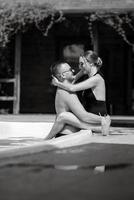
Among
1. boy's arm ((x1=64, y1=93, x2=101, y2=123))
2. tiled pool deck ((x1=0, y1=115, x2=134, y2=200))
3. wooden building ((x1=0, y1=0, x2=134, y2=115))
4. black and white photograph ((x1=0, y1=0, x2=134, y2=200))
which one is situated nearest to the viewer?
tiled pool deck ((x1=0, y1=115, x2=134, y2=200))

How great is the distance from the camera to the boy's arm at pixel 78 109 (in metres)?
5.07

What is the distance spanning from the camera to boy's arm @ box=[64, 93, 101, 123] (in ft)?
16.6

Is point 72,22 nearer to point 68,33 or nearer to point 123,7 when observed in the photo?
point 68,33

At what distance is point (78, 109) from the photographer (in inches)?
200

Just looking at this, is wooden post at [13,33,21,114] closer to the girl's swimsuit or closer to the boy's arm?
the girl's swimsuit

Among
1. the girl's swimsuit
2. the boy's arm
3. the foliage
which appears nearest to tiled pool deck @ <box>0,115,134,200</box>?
the boy's arm

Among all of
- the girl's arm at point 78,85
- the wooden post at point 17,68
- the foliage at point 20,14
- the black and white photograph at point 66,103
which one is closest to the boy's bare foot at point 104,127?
the black and white photograph at point 66,103

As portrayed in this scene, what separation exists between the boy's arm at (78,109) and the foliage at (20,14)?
677 centimetres

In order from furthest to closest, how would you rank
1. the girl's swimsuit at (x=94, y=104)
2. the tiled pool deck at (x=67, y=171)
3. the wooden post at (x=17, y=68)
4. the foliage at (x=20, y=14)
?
1. the wooden post at (x=17, y=68)
2. the foliage at (x=20, y=14)
3. the girl's swimsuit at (x=94, y=104)
4. the tiled pool deck at (x=67, y=171)

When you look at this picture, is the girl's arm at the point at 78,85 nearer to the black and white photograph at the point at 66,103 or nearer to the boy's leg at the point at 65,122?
the black and white photograph at the point at 66,103

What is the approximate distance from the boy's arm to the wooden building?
7727 millimetres

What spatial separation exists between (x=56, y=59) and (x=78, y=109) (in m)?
8.73

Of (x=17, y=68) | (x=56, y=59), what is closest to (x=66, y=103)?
(x=17, y=68)

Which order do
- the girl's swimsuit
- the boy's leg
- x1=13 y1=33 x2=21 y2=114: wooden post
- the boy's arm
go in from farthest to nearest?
x1=13 y1=33 x2=21 y2=114: wooden post
the girl's swimsuit
the boy's arm
the boy's leg
